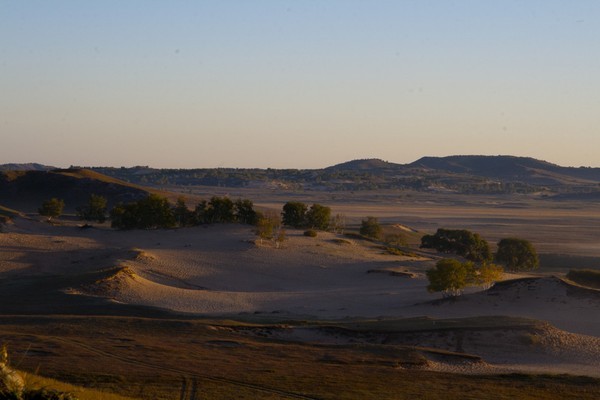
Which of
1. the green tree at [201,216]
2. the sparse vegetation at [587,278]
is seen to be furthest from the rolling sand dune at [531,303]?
the green tree at [201,216]

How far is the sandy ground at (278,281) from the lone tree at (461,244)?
31.5 ft

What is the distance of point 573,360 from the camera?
35688 mm

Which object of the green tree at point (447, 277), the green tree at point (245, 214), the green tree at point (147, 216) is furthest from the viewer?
the green tree at point (245, 214)

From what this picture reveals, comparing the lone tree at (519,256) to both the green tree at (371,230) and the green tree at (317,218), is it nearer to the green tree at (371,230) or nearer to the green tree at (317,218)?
the green tree at (371,230)

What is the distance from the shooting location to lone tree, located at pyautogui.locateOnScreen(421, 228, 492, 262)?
275 ft

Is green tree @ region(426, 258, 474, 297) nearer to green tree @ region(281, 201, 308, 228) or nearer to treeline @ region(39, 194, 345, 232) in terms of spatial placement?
treeline @ region(39, 194, 345, 232)

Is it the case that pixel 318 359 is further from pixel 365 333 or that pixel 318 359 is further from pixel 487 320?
pixel 487 320

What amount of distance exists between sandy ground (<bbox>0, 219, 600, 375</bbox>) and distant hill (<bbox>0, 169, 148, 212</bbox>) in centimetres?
4786

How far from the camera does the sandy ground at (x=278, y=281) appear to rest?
150 ft

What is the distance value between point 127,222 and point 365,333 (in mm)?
57205

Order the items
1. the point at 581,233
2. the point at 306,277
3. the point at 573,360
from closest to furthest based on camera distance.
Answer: the point at 573,360
the point at 306,277
the point at 581,233

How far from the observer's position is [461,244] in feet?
288

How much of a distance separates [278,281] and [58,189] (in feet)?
298

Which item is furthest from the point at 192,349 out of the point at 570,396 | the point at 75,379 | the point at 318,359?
the point at 570,396
